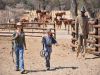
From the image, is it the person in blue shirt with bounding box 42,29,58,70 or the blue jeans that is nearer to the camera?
the blue jeans

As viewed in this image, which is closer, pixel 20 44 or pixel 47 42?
pixel 20 44

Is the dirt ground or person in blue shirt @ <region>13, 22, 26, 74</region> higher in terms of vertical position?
person in blue shirt @ <region>13, 22, 26, 74</region>

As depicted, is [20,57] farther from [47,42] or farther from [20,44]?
[47,42]

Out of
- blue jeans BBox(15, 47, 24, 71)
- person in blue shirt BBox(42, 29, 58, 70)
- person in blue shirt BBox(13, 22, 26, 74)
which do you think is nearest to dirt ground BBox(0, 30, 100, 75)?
blue jeans BBox(15, 47, 24, 71)

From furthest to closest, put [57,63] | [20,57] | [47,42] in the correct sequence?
[57,63], [47,42], [20,57]

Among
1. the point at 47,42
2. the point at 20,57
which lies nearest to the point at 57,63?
the point at 47,42

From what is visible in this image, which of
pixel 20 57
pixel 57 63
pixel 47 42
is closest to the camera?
pixel 20 57

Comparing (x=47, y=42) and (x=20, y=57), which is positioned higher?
(x=47, y=42)

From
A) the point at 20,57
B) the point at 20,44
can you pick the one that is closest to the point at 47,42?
the point at 20,44

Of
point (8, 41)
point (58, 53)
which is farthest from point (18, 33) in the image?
point (8, 41)

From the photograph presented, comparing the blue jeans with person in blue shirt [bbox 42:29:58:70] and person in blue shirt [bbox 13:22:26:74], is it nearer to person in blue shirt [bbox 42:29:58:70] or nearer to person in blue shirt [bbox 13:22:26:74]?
person in blue shirt [bbox 13:22:26:74]

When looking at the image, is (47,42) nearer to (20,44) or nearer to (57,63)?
(20,44)

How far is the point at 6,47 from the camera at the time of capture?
81.9ft

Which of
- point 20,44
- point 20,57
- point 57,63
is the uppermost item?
point 20,44
